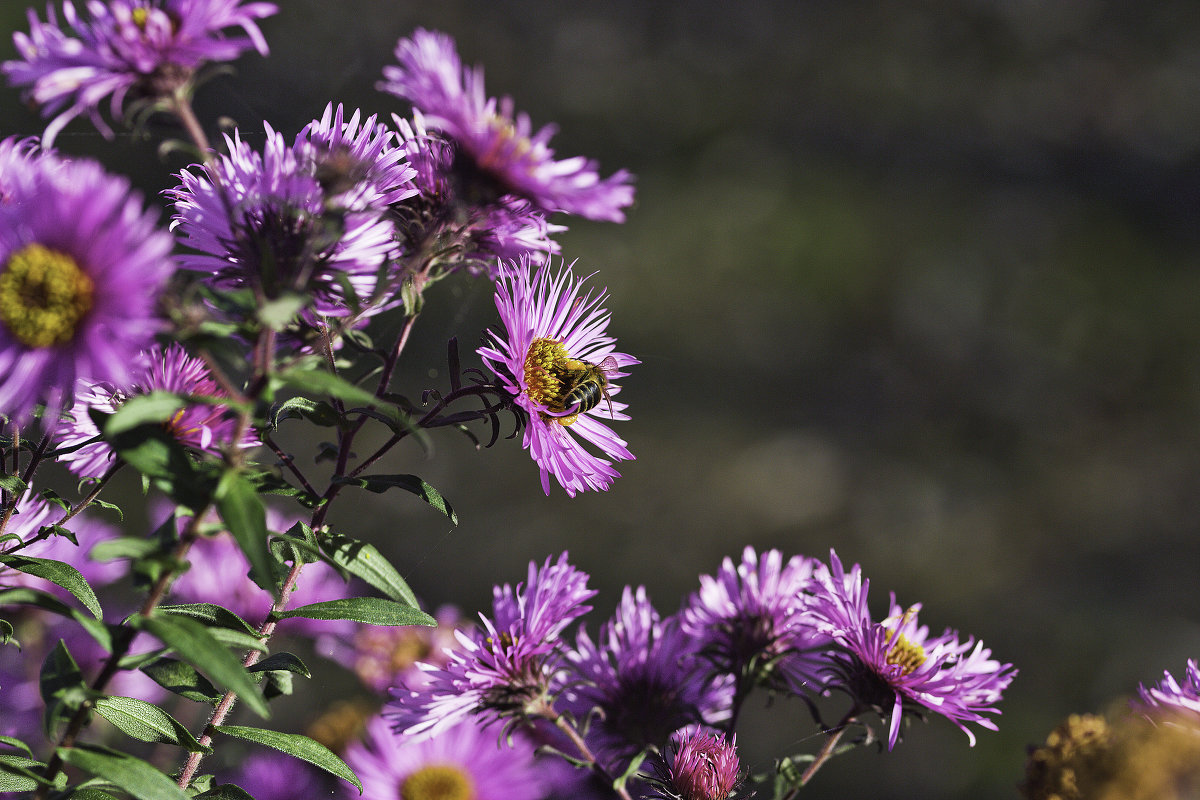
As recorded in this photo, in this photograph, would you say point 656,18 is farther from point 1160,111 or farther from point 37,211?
point 37,211

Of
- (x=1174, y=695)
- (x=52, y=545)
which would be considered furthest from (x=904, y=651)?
(x=52, y=545)

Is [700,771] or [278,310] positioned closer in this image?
[278,310]

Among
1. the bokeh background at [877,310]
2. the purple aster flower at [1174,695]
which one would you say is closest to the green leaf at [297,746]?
the purple aster flower at [1174,695]

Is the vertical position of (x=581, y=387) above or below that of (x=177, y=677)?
above

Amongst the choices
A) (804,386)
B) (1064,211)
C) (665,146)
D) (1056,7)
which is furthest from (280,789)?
(1056,7)

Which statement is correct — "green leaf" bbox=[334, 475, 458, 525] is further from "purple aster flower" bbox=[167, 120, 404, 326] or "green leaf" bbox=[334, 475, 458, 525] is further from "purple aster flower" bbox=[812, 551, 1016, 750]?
"purple aster flower" bbox=[812, 551, 1016, 750]

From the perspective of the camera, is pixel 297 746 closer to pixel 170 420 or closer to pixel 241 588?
pixel 170 420

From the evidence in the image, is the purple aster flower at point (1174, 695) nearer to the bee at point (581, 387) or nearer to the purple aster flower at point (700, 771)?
the purple aster flower at point (700, 771)
